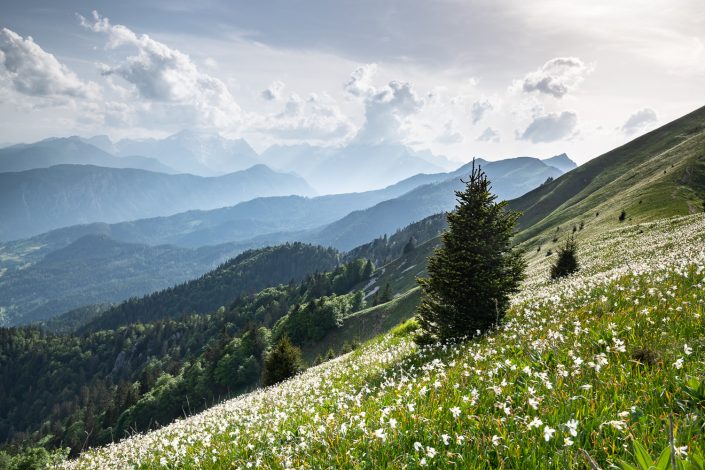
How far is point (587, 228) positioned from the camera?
225 feet

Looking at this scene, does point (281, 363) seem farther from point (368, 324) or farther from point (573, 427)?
point (368, 324)

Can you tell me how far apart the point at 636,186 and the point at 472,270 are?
88725 mm

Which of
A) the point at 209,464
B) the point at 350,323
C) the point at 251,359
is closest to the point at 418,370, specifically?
the point at 209,464

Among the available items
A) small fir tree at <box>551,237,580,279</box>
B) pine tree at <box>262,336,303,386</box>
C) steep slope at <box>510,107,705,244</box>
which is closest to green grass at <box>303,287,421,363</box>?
steep slope at <box>510,107,705,244</box>

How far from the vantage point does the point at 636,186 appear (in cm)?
8212

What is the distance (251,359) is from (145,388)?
6180cm

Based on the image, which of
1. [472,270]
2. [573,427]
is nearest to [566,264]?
[472,270]

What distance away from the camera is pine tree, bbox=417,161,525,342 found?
14.4 metres

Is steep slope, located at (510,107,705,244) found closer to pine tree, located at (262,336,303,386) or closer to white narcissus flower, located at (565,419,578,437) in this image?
pine tree, located at (262,336,303,386)

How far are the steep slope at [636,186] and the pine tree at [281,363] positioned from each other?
5195 cm

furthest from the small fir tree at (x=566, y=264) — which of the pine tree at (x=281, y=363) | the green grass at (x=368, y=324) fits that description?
the green grass at (x=368, y=324)

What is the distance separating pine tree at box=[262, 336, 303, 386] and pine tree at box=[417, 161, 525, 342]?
23.4 meters

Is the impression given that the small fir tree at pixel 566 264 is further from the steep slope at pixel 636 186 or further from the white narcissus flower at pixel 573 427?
the white narcissus flower at pixel 573 427

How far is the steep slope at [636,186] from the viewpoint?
60938 mm
